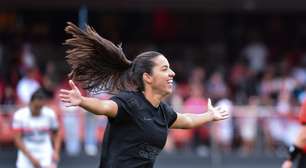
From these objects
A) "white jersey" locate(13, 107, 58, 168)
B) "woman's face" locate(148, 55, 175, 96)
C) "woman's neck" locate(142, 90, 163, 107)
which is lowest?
"white jersey" locate(13, 107, 58, 168)

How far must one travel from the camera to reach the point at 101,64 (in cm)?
711

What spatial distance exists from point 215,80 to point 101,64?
10.6m

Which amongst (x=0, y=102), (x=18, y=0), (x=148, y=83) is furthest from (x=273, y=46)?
(x=148, y=83)

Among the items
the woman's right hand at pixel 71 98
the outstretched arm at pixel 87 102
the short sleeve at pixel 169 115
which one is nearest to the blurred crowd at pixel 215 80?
the short sleeve at pixel 169 115

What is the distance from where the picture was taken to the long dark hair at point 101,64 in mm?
6965

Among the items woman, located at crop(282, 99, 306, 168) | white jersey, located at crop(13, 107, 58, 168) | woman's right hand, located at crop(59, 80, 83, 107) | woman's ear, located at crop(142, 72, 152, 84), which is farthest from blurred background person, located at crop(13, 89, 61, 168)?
woman's right hand, located at crop(59, 80, 83, 107)

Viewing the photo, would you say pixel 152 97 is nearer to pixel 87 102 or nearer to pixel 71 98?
pixel 87 102

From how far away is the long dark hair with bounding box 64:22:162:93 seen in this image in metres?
6.96

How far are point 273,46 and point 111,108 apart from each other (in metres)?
14.8

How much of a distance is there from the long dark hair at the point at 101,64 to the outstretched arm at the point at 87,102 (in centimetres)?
54

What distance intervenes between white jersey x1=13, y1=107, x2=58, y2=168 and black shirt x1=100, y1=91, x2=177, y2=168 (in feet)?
13.8

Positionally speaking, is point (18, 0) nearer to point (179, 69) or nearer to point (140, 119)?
point (179, 69)

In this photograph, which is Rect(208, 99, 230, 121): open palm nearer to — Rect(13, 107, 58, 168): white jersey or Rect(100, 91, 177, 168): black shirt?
Rect(100, 91, 177, 168): black shirt

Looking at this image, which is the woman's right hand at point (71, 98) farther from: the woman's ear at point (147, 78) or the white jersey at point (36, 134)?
the white jersey at point (36, 134)
